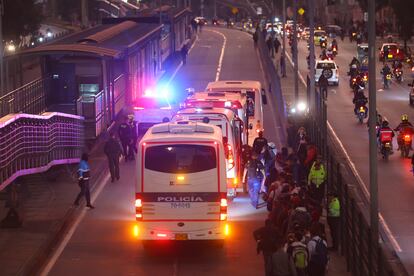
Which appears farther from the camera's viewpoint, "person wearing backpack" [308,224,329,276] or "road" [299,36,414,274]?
"road" [299,36,414,274]

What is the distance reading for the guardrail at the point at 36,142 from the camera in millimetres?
24773

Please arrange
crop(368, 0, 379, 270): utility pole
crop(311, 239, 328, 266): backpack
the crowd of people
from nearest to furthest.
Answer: the crowd of people → crop(311, 239, 328, 266): backpack → crop(368, 0, 379, 270): utility pole

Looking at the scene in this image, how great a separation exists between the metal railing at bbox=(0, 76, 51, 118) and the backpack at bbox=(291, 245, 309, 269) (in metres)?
16.2

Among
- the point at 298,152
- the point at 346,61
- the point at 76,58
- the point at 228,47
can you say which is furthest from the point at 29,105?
the point at 228,47

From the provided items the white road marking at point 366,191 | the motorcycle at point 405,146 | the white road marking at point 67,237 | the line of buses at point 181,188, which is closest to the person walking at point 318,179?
the white road marking at point 366,191

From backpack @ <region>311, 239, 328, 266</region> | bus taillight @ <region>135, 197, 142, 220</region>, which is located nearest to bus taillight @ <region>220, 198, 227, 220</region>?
→ bus taillight @ <region>135, 197, 142, 220</region>

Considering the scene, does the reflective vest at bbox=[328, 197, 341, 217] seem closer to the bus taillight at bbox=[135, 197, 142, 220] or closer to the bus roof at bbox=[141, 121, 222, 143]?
the bus roof at bbox=[141, 121, 222, 143]

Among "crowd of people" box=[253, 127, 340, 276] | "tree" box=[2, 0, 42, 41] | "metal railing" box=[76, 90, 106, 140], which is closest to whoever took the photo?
"crowd of people" box=[253, 127, 340, 276]

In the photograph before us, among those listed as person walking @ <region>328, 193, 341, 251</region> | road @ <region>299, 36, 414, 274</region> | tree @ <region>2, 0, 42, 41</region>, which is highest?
tree @ <region>2, 0, 42, 41</region>

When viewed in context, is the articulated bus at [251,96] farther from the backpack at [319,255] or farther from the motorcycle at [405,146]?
the backpack at [319,255]

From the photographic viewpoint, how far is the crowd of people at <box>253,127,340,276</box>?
1648 centimetres

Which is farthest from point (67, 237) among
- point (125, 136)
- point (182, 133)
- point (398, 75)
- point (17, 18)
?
point (17, 18)

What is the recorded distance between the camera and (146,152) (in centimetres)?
2120

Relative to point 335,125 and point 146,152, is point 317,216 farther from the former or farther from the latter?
Result: point 335,125
